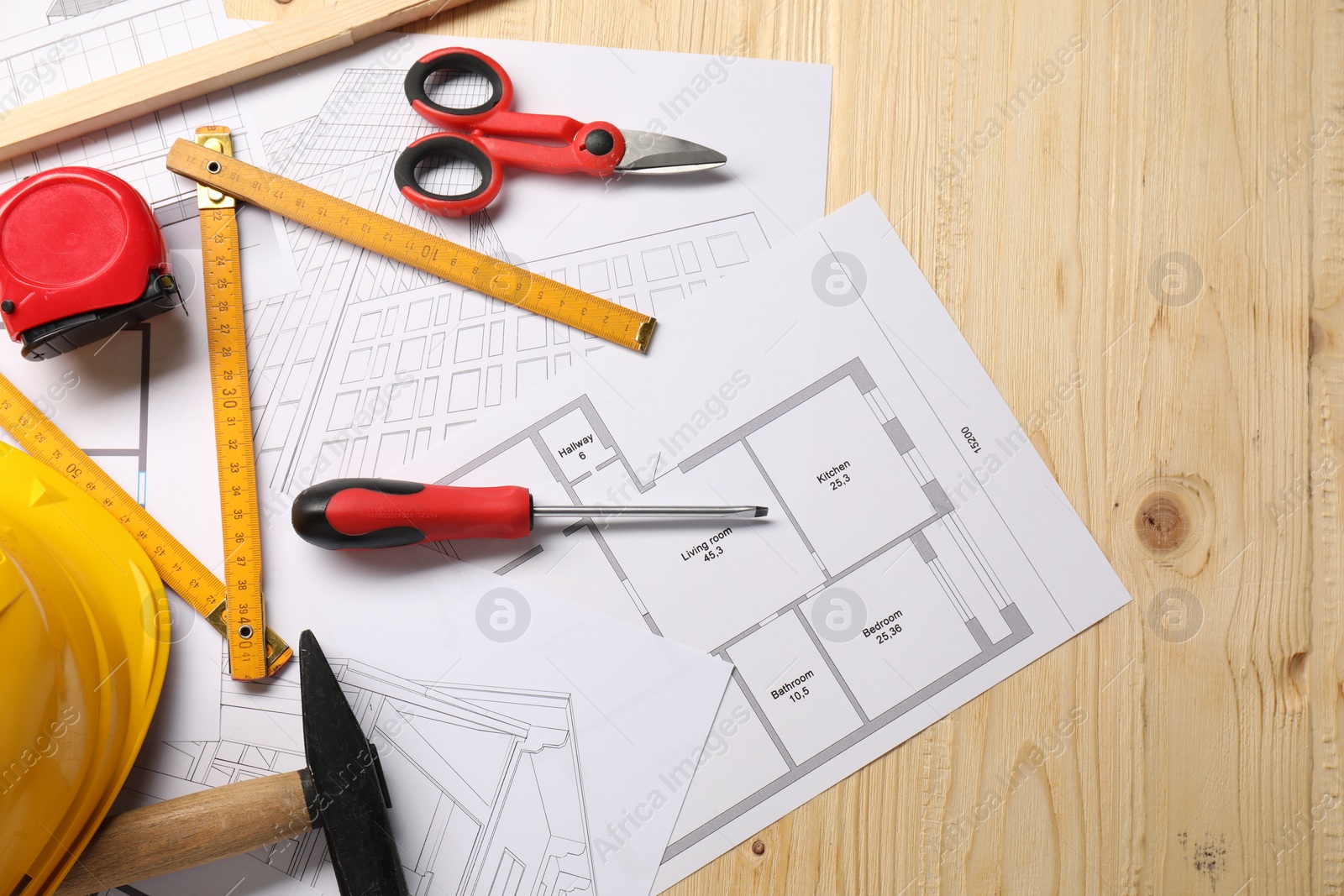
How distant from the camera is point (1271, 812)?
39.8 inches

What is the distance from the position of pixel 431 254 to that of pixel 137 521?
0.47 metres

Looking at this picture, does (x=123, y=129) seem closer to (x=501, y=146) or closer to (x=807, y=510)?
(x=501, y=146)

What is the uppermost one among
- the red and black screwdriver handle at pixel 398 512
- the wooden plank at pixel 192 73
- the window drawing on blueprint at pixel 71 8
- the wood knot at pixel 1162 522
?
the window drawing on blueprint at pixel 71 8

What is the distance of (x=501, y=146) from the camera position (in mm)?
1027

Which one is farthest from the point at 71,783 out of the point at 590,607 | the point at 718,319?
the point at 718,319

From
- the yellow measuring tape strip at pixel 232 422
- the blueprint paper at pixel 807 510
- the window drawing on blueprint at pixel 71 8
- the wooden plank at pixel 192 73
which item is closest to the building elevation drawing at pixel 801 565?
the blueprint paper at pixel 807 510

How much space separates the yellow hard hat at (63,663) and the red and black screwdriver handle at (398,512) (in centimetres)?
22

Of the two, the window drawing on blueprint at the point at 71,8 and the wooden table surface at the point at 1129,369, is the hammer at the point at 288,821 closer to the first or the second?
the wooden table surface at the point at 1129,369

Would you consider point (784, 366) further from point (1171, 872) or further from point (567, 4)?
point (1171, 872)

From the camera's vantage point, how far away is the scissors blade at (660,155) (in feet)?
3.35

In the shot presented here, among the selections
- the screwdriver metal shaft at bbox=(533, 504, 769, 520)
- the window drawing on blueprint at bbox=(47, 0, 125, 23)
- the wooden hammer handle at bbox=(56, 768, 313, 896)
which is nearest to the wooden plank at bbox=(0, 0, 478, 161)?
the window drawing on blueprint at bbox=(47, 0, 125, 23)

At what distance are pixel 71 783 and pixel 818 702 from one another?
794mm

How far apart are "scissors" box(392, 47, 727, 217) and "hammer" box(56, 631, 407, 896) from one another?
0.55 m

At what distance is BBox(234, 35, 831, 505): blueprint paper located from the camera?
1.03m
